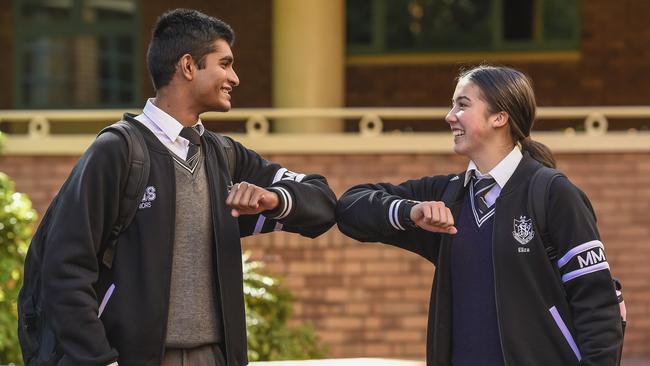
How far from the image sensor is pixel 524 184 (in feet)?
12.5

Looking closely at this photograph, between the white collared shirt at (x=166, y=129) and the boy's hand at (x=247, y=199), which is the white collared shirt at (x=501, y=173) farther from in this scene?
the white collared shirt at (x=166, y=129)

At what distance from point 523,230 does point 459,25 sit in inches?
351

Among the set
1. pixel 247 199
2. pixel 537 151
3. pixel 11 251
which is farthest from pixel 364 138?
pixel 247 199

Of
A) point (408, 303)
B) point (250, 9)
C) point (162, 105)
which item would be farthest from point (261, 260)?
point (162, 105)

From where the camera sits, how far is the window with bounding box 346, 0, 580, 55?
1227 cm

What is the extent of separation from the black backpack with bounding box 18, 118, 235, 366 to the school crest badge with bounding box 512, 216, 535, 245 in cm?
111

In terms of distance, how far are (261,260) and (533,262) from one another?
19.2 feet

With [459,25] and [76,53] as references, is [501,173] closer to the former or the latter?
[459,25]

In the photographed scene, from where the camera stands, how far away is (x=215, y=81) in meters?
3.83

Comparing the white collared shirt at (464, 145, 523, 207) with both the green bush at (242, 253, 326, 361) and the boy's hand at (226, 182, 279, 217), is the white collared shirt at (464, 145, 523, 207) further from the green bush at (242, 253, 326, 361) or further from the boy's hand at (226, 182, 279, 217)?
the green bush at (242, 253, 326, 361)

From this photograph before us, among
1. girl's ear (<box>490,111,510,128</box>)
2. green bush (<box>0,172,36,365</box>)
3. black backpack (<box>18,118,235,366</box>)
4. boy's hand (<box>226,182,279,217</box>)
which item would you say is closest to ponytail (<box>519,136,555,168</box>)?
girl's ear (<box>490,111,510,128</box>)

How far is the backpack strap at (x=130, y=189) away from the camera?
11.7 feet

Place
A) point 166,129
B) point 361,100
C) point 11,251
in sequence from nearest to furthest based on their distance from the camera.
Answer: point 166,129, point 11,251, point 361,100

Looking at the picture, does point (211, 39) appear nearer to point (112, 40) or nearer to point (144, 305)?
point (144, 305)
